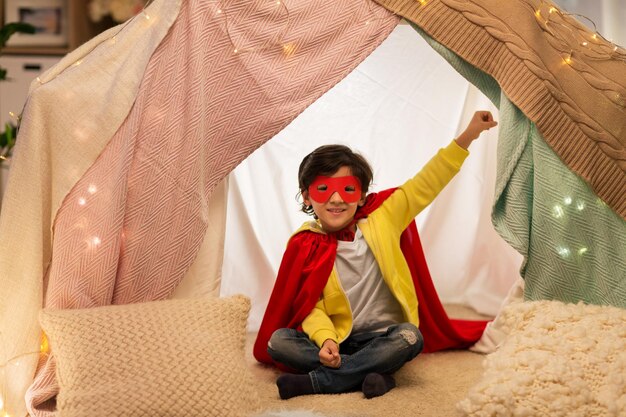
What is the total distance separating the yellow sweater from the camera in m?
1.98

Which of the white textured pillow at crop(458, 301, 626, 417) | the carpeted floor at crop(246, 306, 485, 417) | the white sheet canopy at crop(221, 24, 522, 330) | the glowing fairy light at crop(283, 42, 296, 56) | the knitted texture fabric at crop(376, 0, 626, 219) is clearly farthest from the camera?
the white sheet canopy at crop(221, 24, 522, 330)

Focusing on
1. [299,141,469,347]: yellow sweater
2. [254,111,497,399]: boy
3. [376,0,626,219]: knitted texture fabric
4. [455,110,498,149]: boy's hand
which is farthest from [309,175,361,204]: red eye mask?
[376,0,626,219]: knitted texture fabric

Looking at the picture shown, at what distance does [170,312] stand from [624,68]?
126 cm

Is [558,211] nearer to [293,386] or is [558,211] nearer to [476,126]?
[476,126]

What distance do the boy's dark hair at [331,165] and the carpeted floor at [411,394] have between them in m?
0.51

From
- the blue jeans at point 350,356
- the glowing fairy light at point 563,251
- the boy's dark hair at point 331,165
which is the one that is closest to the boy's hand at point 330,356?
the blue jeans at point 350,356

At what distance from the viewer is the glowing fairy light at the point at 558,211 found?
1.86 metres

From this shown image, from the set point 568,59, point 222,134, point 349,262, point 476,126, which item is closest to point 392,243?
point 349,262

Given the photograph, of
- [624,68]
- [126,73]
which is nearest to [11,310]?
[126,73]

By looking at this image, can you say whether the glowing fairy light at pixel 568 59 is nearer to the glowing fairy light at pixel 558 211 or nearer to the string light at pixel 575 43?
the string light at pixel 575 43

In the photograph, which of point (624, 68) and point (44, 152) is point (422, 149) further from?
point (44, 152)

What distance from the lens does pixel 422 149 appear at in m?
2.60

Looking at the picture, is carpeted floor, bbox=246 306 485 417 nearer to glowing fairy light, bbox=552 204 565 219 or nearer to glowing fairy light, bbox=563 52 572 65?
glowing fairy light, bbox=552 204 565 219

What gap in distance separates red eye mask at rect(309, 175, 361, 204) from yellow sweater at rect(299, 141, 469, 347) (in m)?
0.11
